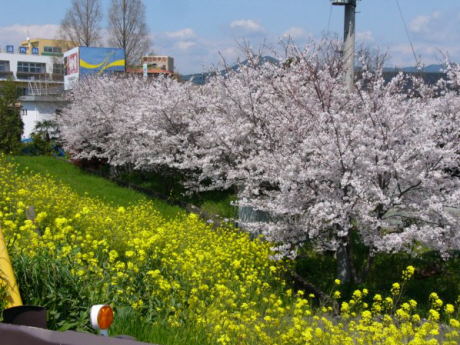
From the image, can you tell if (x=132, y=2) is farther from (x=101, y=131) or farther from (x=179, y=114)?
(x=179, y=114)

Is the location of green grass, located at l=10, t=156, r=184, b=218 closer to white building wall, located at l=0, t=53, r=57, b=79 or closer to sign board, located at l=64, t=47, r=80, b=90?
sign board, located at l=64, t=47, r=80, b=90

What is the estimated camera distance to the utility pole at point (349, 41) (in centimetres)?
1183

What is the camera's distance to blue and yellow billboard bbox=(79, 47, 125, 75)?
153 ft

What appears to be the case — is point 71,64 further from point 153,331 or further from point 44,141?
point 153,331

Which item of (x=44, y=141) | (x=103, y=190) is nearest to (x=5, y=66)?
(x=44, y=141)

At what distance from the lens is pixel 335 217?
27.9 ft

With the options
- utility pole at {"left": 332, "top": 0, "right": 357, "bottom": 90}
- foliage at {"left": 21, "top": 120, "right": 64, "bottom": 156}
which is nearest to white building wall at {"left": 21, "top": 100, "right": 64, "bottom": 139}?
foliage at {"left": 21, "top": 120, "right": 64, "bottom": 156}

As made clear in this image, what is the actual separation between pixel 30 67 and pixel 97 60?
50.4 m

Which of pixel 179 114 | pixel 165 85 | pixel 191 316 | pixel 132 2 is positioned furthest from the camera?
pixel 132 2

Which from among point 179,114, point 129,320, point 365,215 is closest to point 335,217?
point 365,215

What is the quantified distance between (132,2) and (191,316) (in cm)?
4906

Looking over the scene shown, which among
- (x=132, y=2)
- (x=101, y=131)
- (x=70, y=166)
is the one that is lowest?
(x=70, y=166)

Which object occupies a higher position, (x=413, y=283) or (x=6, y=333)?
(x=6, y=333)

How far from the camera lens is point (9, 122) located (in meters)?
41.4
